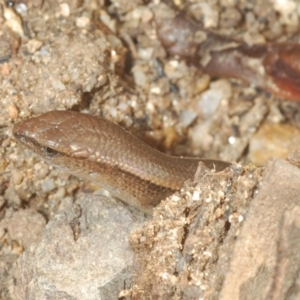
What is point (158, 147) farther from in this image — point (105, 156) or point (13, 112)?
point (13, 112)

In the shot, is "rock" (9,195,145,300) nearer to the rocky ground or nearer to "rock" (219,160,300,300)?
the rocky ground

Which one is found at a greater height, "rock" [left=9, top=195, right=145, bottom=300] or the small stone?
the small stone

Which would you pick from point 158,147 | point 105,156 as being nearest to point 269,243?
point 105,156

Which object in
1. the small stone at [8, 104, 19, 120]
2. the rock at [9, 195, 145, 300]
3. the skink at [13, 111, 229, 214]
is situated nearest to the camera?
the rock at [9, 195, 145, 300]

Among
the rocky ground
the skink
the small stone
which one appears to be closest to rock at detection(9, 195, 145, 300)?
the rocky ground

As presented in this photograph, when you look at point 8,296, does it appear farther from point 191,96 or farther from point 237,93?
point 237,93

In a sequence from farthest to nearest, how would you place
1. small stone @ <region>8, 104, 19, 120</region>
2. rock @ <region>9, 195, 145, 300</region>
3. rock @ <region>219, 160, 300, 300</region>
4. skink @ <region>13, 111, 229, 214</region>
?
small stone @ <region>8, 104, 19, 120</region>, skink @ <region>13, 111, 229, 214</region>, rock @ <region>9, 195, 145, 300</region>, rock @ <region>219, 160, 300, 300</region>

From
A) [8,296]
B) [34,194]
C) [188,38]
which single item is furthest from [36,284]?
[188,38]

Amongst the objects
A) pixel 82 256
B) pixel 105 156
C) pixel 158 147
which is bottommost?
pixel 158 147
